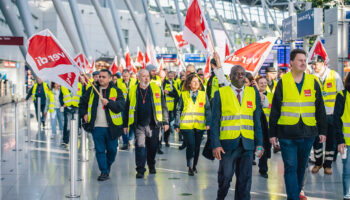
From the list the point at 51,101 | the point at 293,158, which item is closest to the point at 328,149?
the point at 293,158

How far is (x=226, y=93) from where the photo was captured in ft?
20.0

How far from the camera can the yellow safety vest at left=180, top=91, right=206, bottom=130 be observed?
9.25m

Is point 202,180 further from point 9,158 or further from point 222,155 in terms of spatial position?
point 9,158

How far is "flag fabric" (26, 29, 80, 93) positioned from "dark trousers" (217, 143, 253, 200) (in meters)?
3.15

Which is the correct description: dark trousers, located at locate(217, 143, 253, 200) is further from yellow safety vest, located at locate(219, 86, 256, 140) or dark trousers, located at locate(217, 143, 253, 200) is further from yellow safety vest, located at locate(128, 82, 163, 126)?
yellow safety vest, located at locate(128, 82, 163, 126)

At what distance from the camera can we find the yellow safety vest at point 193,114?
30.3ft

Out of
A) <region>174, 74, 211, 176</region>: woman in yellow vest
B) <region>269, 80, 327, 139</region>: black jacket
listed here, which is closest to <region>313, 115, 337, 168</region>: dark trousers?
<region>174, 74, 211, 176</region>: woman in yellow vest

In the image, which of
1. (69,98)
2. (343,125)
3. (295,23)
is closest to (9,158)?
(69,98)

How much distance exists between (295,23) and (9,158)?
27.6 feet

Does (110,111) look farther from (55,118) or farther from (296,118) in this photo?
(55,118)

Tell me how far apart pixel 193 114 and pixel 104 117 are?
5.02 ft

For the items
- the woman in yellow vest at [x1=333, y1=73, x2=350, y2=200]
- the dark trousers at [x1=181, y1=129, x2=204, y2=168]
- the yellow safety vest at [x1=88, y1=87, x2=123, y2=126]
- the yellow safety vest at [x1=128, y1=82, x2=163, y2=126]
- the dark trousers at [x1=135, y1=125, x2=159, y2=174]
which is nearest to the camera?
the woman in yellow vest at [x1=333, y1=73, x2=350, y2=200]

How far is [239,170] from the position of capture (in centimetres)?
614

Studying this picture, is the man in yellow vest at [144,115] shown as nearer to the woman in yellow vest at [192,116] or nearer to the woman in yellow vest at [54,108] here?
the woman in yellow vest at [192,116]
